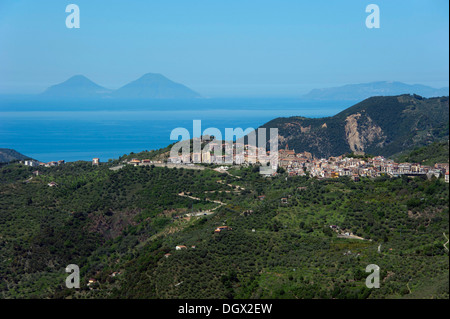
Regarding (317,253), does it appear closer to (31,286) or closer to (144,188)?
(31,286)

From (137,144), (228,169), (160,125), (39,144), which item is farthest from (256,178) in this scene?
(160,125)


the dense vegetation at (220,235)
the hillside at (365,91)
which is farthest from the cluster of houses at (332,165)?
the hillside at (365,91)

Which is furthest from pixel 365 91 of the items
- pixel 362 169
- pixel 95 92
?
pixel 362 169

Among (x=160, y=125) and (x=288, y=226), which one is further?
(x=160, y=125)

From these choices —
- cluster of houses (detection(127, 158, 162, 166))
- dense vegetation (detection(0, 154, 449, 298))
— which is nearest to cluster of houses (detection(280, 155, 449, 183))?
dense vegetation (detection(0, 154, 449, 298))

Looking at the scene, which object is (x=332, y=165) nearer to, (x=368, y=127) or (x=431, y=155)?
(x=431, y=155)

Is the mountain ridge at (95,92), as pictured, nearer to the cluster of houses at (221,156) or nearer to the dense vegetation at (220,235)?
the cluster of houses at (221,156)
